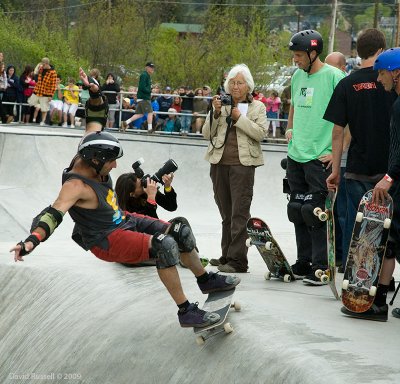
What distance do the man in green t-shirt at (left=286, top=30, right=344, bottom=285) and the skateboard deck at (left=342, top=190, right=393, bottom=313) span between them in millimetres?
1241

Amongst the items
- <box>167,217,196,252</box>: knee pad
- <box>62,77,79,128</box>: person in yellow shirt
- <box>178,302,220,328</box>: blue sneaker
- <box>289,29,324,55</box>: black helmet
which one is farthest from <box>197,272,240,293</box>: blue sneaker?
<box>62,77,79,128</box>: person in yellow shirt

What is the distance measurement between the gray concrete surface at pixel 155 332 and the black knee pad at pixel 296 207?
0.56 meters

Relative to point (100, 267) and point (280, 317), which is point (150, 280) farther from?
point (280, 317)

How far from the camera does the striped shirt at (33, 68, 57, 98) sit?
23.7 m

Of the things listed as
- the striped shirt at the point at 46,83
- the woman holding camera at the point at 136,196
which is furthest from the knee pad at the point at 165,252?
the striped shirt at the point at 46,83

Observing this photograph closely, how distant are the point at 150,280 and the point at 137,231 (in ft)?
3.10

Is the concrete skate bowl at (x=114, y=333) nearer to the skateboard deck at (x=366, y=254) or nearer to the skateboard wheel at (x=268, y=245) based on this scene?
the skateboard wheel at (x=268, y=245)

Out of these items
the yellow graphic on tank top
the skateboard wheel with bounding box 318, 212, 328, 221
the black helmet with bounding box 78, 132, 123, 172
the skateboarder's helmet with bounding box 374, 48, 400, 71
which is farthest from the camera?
the skateboard wheel with bounding box 318, 212, 328, 221

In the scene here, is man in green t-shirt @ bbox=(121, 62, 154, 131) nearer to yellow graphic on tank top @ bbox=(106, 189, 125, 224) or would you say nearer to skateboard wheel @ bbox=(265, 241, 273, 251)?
skateboard wheel @ bbox=(265, 241, 273, 251)

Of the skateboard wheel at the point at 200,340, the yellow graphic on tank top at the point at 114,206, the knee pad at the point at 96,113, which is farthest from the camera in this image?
the knee pad at the point at 96,113

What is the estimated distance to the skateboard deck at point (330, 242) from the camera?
7.30 m

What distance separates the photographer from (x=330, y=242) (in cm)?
737

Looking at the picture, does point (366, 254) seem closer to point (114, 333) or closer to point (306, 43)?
point (114, 333)

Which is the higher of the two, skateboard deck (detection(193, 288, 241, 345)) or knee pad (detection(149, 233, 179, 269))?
knee pad (detection(149, 233, 179, 269))
